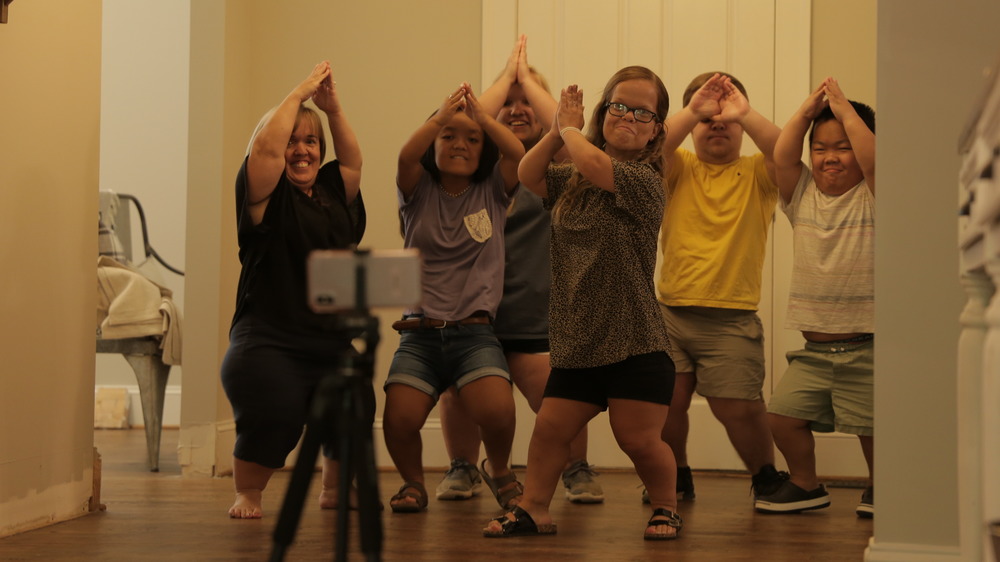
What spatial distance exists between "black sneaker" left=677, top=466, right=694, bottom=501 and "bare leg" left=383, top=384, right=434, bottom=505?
2.54ft

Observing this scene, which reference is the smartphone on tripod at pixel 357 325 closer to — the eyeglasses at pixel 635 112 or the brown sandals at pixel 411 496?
the eyeglasses at pixel 635 112

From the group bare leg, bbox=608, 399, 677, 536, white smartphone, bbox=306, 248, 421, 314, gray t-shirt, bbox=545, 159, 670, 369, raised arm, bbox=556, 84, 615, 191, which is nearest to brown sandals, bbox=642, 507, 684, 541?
bare leg, bbox=608, 399, 677, 536

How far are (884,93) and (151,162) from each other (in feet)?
15.8

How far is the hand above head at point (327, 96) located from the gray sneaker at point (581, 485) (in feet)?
4.07

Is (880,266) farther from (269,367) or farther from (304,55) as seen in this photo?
(304,55)

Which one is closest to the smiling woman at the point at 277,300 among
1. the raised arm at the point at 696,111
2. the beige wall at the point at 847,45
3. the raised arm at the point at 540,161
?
the raised arm at the point at 540,161

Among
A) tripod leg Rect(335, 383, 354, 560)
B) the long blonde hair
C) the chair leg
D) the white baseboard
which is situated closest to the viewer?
tripod leg Rect(335, 383, 354, 560)

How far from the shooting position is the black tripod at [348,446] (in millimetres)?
1157

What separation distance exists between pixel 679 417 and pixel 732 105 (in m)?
0.92

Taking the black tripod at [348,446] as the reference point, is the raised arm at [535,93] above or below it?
above

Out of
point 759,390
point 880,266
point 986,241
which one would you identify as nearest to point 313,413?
point 986,241

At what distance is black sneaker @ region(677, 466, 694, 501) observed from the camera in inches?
126

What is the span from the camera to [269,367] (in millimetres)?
2727

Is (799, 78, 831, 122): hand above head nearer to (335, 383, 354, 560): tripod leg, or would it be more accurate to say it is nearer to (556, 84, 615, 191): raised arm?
(556, 84, 615, 191): raised arm
